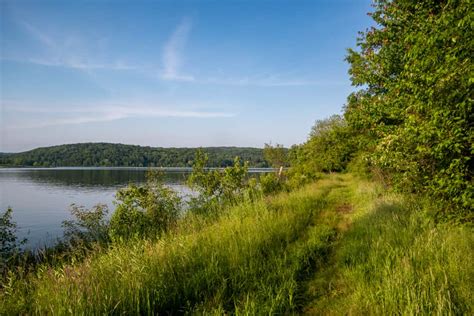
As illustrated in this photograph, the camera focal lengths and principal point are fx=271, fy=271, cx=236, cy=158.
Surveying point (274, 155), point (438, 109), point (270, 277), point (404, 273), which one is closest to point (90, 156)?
point (274, 155)

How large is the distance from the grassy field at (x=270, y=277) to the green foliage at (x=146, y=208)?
4322mm

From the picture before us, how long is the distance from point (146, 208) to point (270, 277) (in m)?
7.18

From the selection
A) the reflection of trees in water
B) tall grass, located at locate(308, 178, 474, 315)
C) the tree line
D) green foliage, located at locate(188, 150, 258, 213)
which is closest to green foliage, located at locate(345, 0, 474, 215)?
the tree line

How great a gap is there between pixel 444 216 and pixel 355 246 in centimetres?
178

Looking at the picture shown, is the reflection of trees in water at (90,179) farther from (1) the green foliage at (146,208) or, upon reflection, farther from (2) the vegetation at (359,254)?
(2) the vegetation at (359,254)

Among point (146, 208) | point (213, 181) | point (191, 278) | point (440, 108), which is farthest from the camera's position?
point (213, 181)

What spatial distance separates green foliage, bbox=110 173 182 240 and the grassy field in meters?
4.32

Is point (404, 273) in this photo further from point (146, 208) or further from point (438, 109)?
point (146, 208)

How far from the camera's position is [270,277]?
172 inches

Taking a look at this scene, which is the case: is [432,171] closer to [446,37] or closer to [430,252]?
[430,252]

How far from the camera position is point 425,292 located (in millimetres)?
3281

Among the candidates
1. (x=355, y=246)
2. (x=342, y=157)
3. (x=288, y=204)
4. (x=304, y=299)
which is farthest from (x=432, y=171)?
(x=342, y=157)

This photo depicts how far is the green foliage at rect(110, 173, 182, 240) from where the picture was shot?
964 cm

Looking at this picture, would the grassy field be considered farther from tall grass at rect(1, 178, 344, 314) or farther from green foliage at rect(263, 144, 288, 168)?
green foliage at rect(263, 144, 288, 168)
